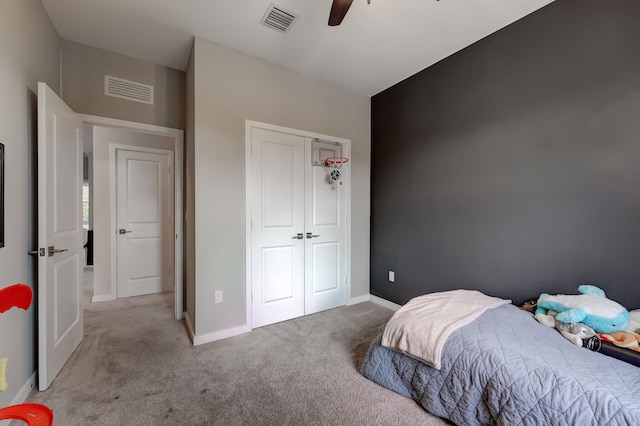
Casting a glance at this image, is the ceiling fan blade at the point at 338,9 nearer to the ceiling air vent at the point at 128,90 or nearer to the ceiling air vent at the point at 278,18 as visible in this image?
the ceiling air vent at the point at 278,18

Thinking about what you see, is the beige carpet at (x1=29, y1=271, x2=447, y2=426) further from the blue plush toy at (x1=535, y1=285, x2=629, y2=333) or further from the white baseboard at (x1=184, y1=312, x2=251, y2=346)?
the blue plush toy at (x1=535, y1=285, x2=629, y2=333)

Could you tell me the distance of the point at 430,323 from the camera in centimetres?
173

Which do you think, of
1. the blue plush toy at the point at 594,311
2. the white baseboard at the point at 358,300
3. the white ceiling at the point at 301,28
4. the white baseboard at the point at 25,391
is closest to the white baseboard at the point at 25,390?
the white baseboard at the point at 25,391

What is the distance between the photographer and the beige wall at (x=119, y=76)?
8.03 ft

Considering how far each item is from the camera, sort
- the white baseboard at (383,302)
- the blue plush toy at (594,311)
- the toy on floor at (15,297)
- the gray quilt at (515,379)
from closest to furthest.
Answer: the toy on floor at (15,297)
the gray quilt at (515,379)
the blue plush toy at (594,311)
the white baseboard at (383,302)

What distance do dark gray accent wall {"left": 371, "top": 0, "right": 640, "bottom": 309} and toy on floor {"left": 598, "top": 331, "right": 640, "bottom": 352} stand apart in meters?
0.35

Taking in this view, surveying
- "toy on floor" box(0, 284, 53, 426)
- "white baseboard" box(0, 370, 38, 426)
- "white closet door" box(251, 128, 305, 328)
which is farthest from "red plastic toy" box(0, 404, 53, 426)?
"white closet door" box(251, 128, 305, 328)

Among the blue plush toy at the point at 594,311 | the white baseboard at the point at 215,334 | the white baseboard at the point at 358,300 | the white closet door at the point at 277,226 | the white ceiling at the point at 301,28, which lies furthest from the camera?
the white baseboard at the point at 358,300

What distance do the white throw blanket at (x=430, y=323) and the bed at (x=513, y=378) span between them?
34mm

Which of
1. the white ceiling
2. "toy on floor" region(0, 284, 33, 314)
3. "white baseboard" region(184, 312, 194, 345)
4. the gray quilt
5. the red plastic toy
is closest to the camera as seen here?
the red plastic toy

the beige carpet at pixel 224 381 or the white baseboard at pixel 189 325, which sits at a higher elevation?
the white baseboard at pixel 189 325

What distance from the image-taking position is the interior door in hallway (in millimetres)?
3635

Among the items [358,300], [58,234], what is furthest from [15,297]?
[358,300]

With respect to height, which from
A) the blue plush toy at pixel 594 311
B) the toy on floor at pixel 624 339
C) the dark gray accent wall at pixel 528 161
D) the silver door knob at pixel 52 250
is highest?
the dark gray accent wall at pixel 528 161
